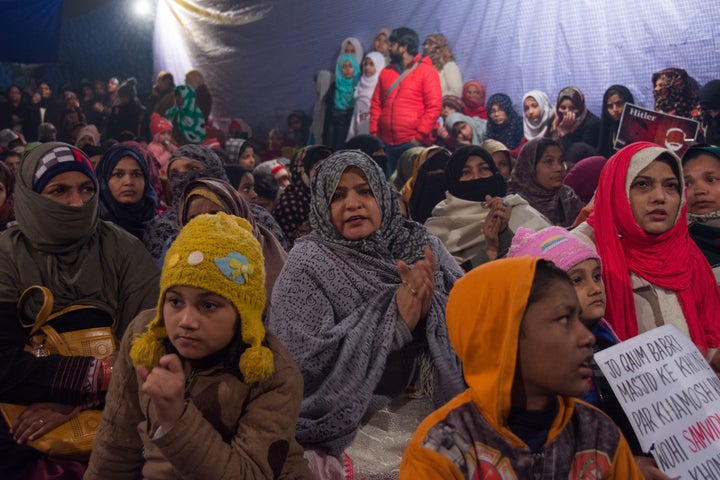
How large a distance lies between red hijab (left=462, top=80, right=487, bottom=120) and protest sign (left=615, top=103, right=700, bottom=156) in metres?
3.21

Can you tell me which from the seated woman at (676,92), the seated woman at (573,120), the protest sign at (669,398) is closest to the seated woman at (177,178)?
the protest sign at (669,398)

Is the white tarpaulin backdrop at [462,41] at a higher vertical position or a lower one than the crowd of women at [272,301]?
higher

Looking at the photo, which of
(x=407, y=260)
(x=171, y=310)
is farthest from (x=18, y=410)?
(x=407, y=260)

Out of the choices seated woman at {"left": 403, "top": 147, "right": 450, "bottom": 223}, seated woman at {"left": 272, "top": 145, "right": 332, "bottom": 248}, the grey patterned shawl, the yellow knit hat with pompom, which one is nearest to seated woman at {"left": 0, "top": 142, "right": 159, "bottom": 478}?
the yellow knit hat with pompom

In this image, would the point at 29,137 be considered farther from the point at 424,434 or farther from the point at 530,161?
the point at 424,434

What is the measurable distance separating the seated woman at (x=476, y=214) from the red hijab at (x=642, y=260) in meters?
0.69

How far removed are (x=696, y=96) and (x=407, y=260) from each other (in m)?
5.11

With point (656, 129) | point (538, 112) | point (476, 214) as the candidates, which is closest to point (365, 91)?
point (538, 112)

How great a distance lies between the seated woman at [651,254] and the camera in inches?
119

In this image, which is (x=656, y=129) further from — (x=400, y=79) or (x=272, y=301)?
(x=272, y=301)

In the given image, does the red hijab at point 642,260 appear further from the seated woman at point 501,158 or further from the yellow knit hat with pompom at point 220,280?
the seated woman at point 501,158

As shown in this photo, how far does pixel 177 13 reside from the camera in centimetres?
1212

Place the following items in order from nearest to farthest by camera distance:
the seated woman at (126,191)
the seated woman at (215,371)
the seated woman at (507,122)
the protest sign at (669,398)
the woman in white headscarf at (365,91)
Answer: the seated woman at (215,371) → the protest sign at (669,398) → the seated woman at (126,191) → the seated woman at (507,122) → the woman in white headscarf at (365,91)

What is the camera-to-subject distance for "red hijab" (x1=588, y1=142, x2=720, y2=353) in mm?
3020
